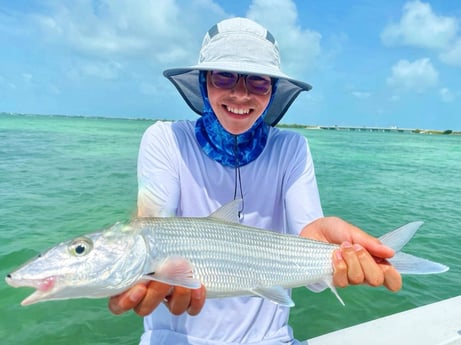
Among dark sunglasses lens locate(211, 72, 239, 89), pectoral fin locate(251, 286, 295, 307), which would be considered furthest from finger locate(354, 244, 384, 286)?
dark sunglasses lens locate(211, 72, 239, 89)

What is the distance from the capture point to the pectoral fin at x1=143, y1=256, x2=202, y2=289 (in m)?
1.72

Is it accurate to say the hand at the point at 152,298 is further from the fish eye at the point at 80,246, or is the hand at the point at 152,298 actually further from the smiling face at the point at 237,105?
the smiling face at the point at 237,105

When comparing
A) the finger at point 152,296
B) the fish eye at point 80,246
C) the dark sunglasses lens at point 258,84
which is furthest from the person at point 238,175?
the fish eye at point 80,246

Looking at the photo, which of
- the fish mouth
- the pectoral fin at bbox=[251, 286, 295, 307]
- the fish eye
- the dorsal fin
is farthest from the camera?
the dorsal fin

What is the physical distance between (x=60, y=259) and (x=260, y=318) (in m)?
1.23

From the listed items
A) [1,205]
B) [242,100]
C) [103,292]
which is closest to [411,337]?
[242,100]

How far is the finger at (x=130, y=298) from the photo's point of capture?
173 centimetres

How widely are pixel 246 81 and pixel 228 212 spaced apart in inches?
31.2

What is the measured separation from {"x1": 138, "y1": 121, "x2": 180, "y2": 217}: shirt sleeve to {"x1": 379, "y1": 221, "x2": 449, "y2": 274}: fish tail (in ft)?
3.94

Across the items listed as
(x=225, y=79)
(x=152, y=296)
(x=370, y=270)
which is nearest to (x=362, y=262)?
(x=370, y=270)

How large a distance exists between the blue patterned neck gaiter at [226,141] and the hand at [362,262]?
2.39 feet

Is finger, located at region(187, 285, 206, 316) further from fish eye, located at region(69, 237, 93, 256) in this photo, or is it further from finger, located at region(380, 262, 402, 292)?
→ finger, located at region(380, 262, 402, 292)

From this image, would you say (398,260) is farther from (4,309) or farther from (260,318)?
(4,309)

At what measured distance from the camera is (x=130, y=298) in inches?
68.2
